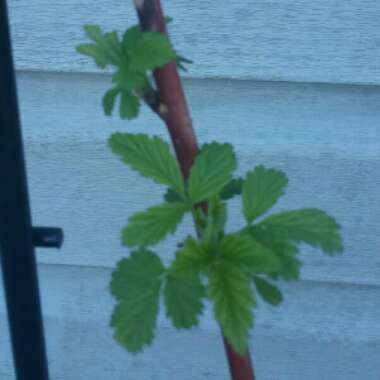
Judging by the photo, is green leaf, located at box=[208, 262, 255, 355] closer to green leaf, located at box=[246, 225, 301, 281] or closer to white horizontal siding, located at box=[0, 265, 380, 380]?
green leaf, located at box=[246, 225, 301, 281]

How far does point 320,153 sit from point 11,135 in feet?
1.82

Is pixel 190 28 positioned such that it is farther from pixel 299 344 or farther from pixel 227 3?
pixel 299 344

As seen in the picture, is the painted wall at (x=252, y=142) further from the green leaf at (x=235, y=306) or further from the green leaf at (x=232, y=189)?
the green leaf at (x=235, y=306)

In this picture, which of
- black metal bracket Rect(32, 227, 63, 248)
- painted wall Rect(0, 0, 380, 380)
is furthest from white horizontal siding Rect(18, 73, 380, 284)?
black metal bracket Rect(32, 227, 63, 248)

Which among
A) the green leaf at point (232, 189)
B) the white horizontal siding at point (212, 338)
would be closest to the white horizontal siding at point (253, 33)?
the white horizontal siding at point (212, 338)

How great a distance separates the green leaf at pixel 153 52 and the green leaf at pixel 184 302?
0.13 meters

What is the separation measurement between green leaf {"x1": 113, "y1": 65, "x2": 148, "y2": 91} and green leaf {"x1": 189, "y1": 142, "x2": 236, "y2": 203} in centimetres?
6

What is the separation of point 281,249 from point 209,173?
0.07m

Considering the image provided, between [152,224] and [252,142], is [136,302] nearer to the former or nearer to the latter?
[152,224]

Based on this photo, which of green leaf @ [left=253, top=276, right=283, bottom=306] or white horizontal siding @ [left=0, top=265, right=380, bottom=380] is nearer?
green leaf @ [left=253, top=276, right=283, bottom=306]

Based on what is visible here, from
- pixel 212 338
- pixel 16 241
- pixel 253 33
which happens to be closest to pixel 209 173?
pixel 16 241

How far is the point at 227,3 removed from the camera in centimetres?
92

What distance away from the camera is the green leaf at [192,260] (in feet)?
1.38

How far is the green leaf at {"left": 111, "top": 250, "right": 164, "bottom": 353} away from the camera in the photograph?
45 centimetres
